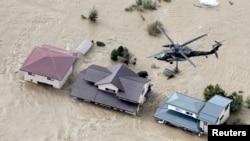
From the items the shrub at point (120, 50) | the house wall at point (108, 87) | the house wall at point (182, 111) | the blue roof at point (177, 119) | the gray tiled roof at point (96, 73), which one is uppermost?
the shrub at point (120, 50)

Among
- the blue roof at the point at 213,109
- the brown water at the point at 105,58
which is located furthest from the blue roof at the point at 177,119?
the blue roof at the point at 213,109

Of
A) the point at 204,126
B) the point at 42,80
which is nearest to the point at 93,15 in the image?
the point at 42,80

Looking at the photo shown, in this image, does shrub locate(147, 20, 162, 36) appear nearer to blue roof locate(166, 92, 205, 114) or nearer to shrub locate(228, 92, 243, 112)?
blue roof locate(166, 92, 205, 114)

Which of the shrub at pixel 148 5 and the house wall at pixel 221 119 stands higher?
the shrub at pixel 148 5

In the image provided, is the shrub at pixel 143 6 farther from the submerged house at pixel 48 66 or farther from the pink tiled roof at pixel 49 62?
the submerged house at pixel 48 66

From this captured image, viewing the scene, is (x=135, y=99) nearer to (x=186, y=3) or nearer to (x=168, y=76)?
(x=168, y=76)

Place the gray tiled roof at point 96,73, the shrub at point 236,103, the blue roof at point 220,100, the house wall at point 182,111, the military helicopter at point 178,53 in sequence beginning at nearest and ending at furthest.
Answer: the house wall at point 182,111 → the blue roof at point 220,100 → the shrub at point 236,103 → the gray tiled roof at point 96,73 → the military helicopter at point 178,53

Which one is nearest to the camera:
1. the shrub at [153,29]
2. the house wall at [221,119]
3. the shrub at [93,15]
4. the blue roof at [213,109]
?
the blue roof at [213,109]

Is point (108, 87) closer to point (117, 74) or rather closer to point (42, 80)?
point (117, 74)
